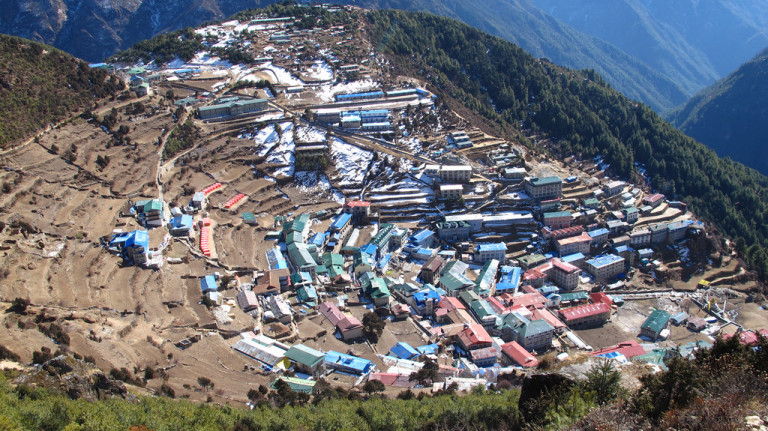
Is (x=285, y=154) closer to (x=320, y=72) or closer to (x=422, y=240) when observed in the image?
(x=422, y=240)

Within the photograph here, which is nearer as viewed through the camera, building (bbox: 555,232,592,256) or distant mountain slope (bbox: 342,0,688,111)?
building (bbox: 555,232,592,256)

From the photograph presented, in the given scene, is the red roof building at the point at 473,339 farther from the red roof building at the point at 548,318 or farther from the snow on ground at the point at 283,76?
the snow on ground at the point at 283,76

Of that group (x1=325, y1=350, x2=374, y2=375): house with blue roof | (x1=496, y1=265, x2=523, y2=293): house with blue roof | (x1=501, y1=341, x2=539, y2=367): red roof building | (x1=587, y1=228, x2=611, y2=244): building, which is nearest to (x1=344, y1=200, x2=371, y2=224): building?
(x1=496, y1=265, x2=523, y2=293): house with blue roof

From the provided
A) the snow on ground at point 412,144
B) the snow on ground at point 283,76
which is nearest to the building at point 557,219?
the snow on ground at point 412,144

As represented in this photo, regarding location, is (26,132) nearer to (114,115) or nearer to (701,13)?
(114,115)

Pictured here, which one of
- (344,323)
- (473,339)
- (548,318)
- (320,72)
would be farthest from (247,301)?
(320,72)

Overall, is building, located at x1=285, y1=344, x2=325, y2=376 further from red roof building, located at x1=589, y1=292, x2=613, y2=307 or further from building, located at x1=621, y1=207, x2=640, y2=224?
building, located at x1=621, y1=207, x2=640, y2=224
